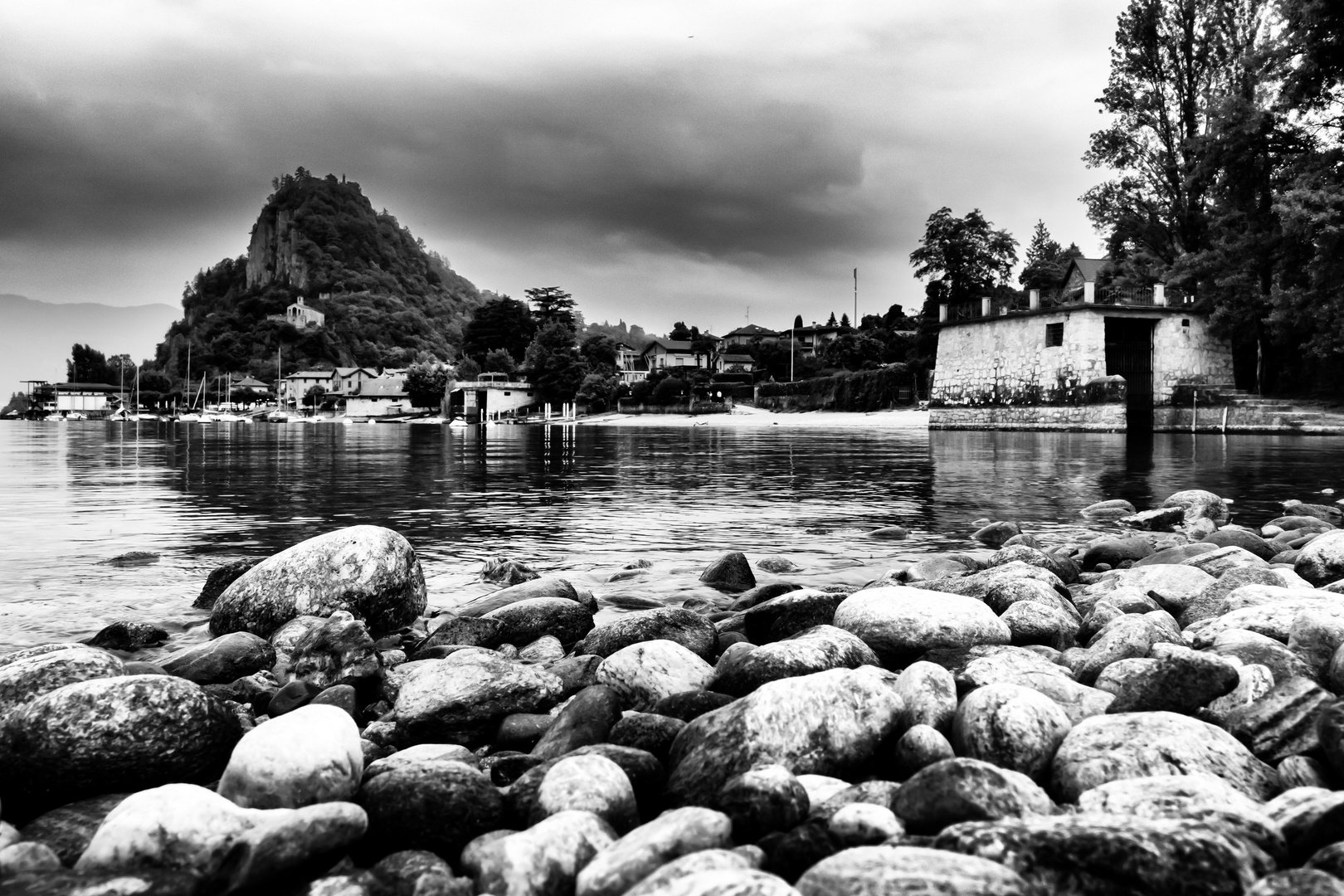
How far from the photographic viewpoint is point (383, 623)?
22.1ft

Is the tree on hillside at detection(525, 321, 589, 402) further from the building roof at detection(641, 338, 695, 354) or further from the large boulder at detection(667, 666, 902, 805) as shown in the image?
the large boulder at detection(667, 666, 902, 805)

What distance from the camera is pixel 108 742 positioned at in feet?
11.4

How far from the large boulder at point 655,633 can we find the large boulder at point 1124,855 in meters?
3.06

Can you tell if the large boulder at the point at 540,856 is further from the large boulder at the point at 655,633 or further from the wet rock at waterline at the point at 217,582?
the wet rock at waterline at the point at 217,582

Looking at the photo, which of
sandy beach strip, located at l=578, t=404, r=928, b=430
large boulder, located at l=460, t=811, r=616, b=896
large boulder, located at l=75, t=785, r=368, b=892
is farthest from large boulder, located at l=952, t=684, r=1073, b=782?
sandy beach strip, located at l=578, t=404, r=928, b=430

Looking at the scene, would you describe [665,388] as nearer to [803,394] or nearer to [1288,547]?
[803,394]

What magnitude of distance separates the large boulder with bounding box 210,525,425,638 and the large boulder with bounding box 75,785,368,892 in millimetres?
3621

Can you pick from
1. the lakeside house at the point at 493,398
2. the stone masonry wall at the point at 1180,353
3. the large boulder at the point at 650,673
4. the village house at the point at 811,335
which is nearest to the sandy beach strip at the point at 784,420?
the stone masonry wall at the point at 1180,353

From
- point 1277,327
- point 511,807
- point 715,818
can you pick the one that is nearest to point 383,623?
point 511,807

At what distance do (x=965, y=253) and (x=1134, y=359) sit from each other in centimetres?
2176

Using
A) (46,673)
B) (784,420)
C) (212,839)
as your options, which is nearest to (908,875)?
(212,839)

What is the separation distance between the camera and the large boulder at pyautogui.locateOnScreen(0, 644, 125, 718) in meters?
4.03

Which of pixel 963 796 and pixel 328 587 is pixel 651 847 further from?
pixel 328 587

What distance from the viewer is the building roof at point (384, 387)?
124m
